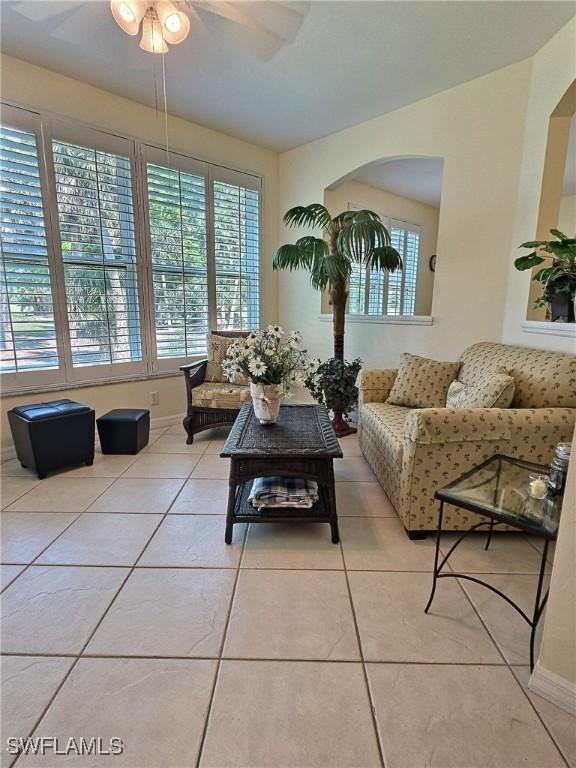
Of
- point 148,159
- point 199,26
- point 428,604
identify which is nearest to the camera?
point 428,604

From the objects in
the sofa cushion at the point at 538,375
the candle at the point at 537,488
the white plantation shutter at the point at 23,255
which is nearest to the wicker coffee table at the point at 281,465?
the candle at the point at 537,488

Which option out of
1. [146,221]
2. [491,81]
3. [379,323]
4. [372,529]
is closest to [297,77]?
[491,81]

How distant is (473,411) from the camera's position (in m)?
1.88

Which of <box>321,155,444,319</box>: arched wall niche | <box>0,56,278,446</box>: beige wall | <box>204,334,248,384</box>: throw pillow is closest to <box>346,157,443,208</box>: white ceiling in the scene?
<box>321,155,444,319</box>: arched wall niche

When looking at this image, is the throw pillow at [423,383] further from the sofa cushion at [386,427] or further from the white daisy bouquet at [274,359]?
the white daisy bouquet at [274,359]

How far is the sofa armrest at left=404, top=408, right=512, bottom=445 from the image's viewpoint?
6.06ft

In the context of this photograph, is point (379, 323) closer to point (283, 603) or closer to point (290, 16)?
point (290, 16)

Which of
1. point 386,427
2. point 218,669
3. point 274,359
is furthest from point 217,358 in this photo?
point 218,669

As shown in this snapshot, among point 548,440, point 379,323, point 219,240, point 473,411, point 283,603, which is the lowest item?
point 283,603

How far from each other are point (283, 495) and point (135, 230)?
9.08 feet

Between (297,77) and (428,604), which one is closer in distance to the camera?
(428,604)

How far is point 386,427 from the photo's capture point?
2.39m

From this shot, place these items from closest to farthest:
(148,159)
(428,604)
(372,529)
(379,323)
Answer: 1. (428,604)
2. (372,529)
3. (148,159)
4. (379,323)

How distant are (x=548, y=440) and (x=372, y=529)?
100 cm
